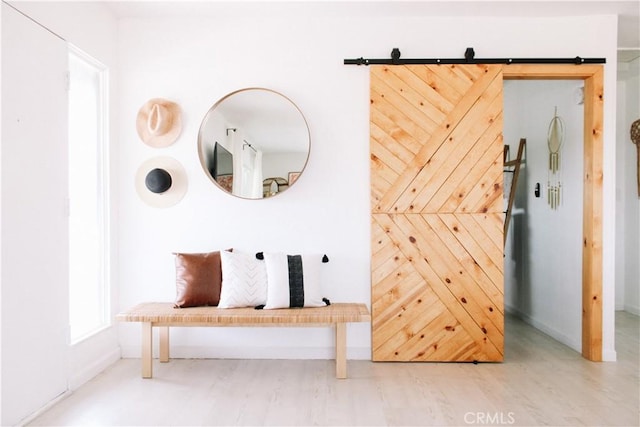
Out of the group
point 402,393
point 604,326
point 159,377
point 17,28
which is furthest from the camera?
point 604,326

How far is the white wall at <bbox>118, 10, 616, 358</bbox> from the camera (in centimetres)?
355

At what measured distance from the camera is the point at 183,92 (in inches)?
143

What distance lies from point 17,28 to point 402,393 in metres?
3.07

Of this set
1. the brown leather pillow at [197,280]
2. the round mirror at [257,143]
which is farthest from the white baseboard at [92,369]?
the round mirror at [257,143]

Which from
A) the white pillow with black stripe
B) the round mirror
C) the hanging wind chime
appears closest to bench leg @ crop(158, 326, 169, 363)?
the white pillow with black stripe

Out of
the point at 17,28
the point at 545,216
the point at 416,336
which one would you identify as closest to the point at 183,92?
the point at 17,28

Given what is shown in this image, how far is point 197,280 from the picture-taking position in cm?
336

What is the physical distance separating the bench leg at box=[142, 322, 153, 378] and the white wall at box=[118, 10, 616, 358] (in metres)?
0.45

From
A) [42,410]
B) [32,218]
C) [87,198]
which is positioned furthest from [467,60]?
[42,410]

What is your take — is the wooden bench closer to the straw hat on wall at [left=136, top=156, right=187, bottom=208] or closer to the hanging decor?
the straw hat on wall at [left=136, top=156, right=187, bottom=208]

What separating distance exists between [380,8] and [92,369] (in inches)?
130

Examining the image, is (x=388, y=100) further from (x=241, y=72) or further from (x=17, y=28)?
(x=17, y=28)

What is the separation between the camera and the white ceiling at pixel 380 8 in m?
3.32

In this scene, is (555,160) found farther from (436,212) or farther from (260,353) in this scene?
(260,353)
